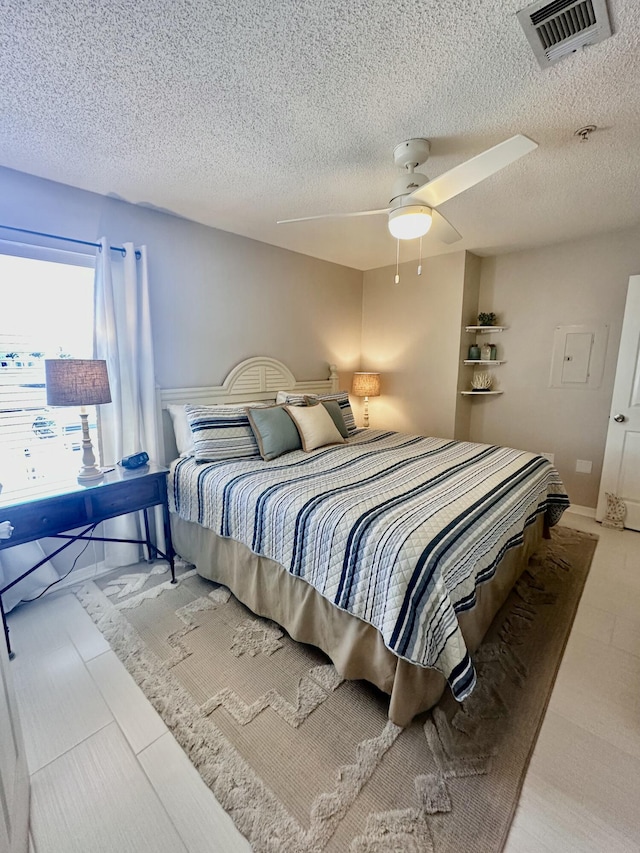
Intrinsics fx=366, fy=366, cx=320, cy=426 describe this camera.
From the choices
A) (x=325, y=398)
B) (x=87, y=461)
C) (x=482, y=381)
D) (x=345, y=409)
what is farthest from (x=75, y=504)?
(x=482, y=381)

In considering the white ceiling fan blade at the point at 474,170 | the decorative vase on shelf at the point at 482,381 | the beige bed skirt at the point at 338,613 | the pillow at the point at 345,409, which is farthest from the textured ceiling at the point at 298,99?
the beige bed skirt at the point at 338,613

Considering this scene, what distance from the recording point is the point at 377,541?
4.77ft

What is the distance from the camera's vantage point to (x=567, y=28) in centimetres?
119

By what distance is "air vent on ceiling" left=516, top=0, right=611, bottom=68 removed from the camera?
111 centimetres

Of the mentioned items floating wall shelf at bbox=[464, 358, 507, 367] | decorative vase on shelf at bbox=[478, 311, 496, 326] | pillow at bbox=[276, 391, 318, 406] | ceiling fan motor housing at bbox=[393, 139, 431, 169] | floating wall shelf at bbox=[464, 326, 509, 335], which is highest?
ceiling fan motor housing at bbox=[393, 139, 431, 169]

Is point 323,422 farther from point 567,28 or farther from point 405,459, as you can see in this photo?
point 567,28

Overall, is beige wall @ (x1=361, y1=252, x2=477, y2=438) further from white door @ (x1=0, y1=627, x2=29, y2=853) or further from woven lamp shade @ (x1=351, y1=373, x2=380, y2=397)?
white door @ (x1=0, y1=627, x2=29, y2=853)

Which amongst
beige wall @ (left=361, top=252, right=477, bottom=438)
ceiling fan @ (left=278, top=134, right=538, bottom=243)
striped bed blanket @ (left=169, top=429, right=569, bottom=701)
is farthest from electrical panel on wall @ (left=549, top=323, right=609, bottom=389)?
ceiling fan @ (left=278, top=134, right=538, bottom=243)

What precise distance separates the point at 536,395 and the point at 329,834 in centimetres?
366

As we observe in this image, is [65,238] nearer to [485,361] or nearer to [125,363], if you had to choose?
[125,363]

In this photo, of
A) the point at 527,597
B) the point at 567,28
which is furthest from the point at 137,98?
the point at 527,597

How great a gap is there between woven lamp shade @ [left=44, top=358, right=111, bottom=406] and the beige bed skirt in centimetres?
102

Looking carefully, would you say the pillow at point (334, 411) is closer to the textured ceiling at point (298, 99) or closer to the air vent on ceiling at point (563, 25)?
the textured ceiling at point (298, 99)

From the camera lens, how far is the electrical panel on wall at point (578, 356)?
329 centimetres
